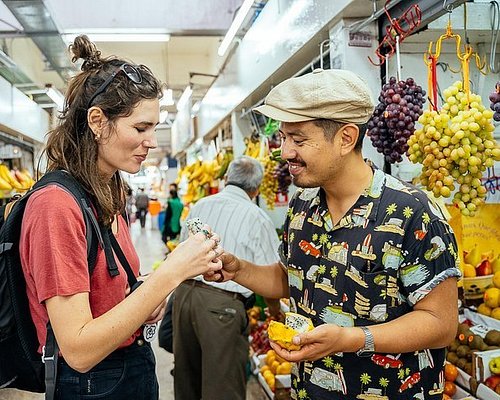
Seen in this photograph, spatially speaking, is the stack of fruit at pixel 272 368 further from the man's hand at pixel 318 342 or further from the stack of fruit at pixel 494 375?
the man's hand at pixel 318 342

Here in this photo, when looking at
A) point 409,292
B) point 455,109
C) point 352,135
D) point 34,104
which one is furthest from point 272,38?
point 34,104

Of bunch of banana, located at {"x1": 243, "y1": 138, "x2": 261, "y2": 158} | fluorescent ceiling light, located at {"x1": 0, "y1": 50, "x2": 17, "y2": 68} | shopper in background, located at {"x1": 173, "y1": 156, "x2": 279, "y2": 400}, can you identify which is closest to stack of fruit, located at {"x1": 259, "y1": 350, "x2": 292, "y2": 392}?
shopper in background, located at {"x1": 173, "y1": 156, "x2": 279, "y2": 400}

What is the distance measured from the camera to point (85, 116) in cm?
173

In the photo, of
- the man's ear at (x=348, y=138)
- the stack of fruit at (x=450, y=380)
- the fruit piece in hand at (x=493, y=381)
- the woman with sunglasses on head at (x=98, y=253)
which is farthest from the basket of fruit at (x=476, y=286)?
the woman with sunglasses on head at (x=98, y=253)

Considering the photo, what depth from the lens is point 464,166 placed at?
2.11m

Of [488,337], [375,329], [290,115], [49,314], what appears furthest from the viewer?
[488,337]

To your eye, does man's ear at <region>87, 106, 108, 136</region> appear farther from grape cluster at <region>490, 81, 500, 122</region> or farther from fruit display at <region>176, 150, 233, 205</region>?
fruit display at <region>176, 150, 233, 205</region>

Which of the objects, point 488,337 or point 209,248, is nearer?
point 209,248

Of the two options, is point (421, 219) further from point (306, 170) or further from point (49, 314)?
point (49, 314)

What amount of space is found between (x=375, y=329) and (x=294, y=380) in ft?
1.62

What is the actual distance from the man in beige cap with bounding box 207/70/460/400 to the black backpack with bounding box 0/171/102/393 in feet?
2.07

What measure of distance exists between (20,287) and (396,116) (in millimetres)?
1610

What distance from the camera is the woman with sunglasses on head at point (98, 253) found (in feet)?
4.67

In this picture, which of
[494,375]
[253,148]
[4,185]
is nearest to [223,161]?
[253,148]
